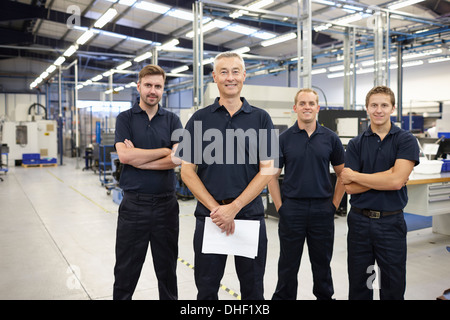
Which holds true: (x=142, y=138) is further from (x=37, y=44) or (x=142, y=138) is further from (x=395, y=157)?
(x=37, y=44)

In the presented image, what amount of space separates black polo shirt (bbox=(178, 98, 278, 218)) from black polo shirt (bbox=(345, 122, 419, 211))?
0.81 meters

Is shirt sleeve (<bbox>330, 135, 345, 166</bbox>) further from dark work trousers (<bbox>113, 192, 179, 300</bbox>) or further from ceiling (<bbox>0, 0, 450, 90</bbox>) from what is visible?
ceiling (<bbox>0, 0, 450, 90</bbox>)

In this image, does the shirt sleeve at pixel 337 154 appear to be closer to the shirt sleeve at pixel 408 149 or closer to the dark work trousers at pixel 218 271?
the shirt sleeve at pixel 408 149

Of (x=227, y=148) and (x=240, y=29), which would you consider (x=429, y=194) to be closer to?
(x=227, y=148)

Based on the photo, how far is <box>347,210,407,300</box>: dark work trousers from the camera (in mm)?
2168

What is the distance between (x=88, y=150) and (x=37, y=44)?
501cm

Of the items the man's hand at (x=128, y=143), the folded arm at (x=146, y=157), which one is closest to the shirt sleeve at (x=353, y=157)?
the folded arm at (x=146, y=157)

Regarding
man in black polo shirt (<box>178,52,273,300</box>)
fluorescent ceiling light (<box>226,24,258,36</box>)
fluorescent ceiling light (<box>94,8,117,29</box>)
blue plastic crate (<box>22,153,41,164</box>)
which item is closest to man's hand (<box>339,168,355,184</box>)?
man in black polo shirt (<box>178,52,273,300</box>)

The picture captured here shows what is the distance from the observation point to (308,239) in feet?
7.88

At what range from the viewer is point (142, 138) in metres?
2.31

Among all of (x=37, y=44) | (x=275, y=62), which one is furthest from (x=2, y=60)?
(x=275, y=62)

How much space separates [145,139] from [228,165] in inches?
29.8
